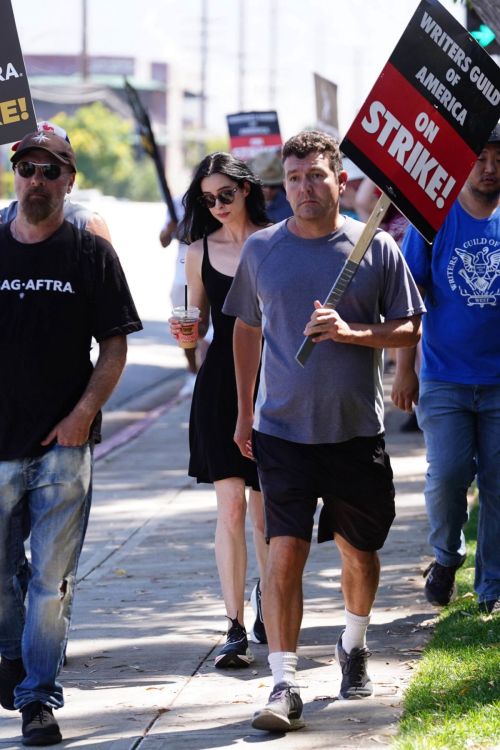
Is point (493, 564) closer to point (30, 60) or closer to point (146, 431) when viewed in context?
point (146, 431)

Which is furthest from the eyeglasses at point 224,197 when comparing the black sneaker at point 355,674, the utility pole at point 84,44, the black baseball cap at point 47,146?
the utility pole at point 84,44

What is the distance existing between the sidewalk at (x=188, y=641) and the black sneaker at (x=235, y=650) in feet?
0.19

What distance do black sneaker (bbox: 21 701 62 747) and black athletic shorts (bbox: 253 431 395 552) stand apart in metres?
1.02

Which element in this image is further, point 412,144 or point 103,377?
point 412,144

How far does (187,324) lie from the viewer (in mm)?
6750

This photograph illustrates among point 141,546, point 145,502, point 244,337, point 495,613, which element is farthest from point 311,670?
point 145,502

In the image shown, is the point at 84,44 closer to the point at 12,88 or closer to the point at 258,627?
the point at 12,88

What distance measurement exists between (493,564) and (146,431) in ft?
29.1

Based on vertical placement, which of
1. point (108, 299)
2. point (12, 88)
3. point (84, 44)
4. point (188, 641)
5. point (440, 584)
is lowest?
point (188, 641)

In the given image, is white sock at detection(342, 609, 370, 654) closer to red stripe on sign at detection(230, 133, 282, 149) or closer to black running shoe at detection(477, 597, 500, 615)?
black running shoe at detection(477, 597, 500, 615)

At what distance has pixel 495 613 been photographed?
7109 mm

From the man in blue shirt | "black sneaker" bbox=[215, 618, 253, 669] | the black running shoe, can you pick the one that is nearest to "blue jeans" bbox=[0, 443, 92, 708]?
"black sneaker" bbox=[215, 618, 253, 669]

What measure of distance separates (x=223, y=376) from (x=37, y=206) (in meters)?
1.55

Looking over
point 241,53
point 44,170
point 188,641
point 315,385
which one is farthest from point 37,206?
point 241,53
